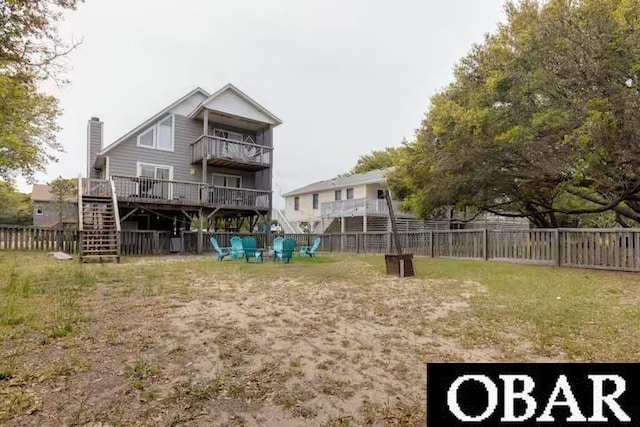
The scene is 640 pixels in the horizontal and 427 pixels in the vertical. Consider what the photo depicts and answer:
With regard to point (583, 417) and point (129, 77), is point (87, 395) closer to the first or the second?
point (583, 417)

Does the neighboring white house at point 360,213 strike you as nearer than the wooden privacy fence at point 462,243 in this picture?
No

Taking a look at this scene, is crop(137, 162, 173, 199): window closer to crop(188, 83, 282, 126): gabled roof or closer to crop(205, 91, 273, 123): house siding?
crop(188, 83, 282, 126): gabled roof

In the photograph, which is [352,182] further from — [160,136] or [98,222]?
[98,222]

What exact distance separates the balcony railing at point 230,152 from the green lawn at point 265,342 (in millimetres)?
12768

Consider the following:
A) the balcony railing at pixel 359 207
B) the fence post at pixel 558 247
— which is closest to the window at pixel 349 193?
the balcony railing at pixel 359 207

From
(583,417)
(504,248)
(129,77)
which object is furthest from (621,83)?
(129,77)

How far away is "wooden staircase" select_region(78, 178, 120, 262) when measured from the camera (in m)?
13.4

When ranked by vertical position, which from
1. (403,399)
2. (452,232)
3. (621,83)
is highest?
(621,83)

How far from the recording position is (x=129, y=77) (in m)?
17.9

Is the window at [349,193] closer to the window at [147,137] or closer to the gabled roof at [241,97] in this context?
the gabled roof at [241,97]

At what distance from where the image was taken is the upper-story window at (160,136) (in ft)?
66.8

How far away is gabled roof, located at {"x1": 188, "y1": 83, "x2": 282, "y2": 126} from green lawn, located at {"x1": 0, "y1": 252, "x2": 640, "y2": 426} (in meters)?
14.0

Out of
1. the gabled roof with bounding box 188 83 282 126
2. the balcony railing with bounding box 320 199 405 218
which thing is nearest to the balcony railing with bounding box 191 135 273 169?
the gabled roof with bounding box 188 83 282 126

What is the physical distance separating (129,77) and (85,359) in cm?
1775
